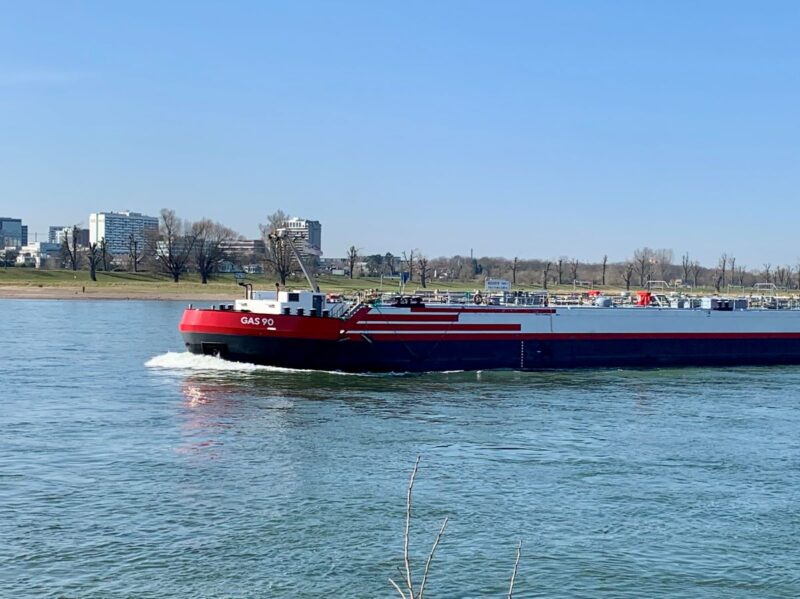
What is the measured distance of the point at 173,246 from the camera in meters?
120

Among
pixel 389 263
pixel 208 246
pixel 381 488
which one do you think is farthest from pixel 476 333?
pixel 389 263

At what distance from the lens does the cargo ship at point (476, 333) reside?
1372 inches

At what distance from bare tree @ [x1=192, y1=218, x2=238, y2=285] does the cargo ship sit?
74.5 metres

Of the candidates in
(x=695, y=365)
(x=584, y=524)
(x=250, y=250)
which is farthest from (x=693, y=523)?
(x=250, y=250)

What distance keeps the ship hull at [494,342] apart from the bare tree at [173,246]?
77.5 metres

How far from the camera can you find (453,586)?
14.0 m

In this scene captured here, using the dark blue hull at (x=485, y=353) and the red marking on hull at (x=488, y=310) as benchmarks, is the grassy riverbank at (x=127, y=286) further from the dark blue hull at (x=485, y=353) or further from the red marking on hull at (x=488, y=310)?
the red marking on hull at (x=488, y=310)

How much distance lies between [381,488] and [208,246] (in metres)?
102

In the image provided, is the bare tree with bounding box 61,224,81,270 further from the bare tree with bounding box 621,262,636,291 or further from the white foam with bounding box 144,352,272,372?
the white foam with bounding box 144,352,272,372

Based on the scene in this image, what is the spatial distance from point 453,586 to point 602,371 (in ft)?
87.7

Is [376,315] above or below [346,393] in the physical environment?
above

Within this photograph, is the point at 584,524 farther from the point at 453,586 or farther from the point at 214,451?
the point at 214,451

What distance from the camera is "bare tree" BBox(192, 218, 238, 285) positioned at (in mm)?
113875

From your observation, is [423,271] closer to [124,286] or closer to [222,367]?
[124,286]
